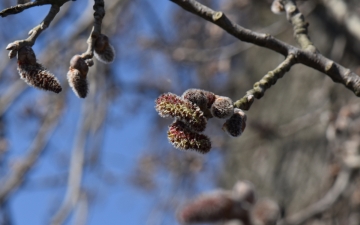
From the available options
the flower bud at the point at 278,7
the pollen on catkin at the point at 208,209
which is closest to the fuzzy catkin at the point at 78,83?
the flower bud at the point at 278,7

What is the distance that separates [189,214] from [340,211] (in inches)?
65.5

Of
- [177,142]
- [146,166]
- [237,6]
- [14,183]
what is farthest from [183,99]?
[146,166]

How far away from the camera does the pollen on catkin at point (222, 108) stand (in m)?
1.01

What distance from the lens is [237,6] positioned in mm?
4785

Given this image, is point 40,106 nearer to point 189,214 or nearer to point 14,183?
point 14,183

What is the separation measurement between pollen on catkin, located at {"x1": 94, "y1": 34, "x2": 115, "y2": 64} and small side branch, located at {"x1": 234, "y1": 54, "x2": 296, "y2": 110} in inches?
13.4

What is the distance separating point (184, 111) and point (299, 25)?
25.1 inches

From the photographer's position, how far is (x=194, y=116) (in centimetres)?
99

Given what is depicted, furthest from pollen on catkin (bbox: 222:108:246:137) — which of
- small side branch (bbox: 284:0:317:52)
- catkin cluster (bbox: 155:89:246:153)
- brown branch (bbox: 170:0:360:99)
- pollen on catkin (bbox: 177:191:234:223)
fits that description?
pollen on catkin (bbox: 177:191:234:223)

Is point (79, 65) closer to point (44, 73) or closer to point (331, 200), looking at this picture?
point (44, 73)

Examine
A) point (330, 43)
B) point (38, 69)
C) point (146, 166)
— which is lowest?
point (146, 166)

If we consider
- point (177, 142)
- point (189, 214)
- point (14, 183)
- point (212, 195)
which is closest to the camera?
point (177, 142)

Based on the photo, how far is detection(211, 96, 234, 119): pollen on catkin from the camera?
1.01 m

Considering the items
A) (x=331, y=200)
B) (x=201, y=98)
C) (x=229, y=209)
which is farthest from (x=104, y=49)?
(x=331, y=200)
